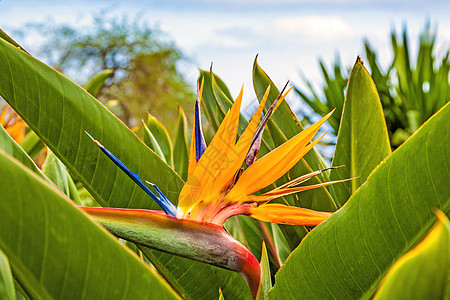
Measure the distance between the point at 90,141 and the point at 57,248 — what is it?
250 millimetres

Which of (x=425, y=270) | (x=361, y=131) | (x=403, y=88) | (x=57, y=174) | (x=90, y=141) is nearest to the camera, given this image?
(x=425, y=270)

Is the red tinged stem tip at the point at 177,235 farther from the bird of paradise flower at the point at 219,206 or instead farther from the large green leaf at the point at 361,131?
the large green leaf at the point at 361,131

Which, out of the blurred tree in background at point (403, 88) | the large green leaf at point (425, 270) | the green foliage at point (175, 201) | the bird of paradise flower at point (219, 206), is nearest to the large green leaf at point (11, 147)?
the green foliage at point (175, 201)

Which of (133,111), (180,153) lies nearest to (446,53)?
(180,153)

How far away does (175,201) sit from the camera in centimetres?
60

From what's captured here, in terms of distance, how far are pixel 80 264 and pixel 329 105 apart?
2.98 metres

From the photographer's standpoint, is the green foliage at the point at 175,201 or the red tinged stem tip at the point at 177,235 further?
the red tinged stem tip at the point at 177,235

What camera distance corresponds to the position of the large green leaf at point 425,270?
0.80 feet

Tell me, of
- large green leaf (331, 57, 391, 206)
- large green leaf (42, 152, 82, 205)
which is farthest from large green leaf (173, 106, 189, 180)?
large green leaf (331, 57, 391, 206)

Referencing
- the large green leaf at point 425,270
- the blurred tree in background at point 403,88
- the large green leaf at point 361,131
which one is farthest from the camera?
the blurred tree in background at point 403,88

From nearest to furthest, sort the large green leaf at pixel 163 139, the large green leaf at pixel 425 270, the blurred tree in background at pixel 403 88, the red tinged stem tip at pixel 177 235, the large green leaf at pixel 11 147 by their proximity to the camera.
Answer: the large green leaf at pixel 425 270 < the red tinged stem tip at pixel 177 235 < the large green leaf at pixel 11 147 < the large green leaf at pixel 163 139 < the blurred tree in background at pixel 403 88

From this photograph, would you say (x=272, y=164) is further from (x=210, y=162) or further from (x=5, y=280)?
(x=5, y=280)

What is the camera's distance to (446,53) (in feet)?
9.86

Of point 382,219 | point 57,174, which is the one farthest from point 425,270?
point 57,174
